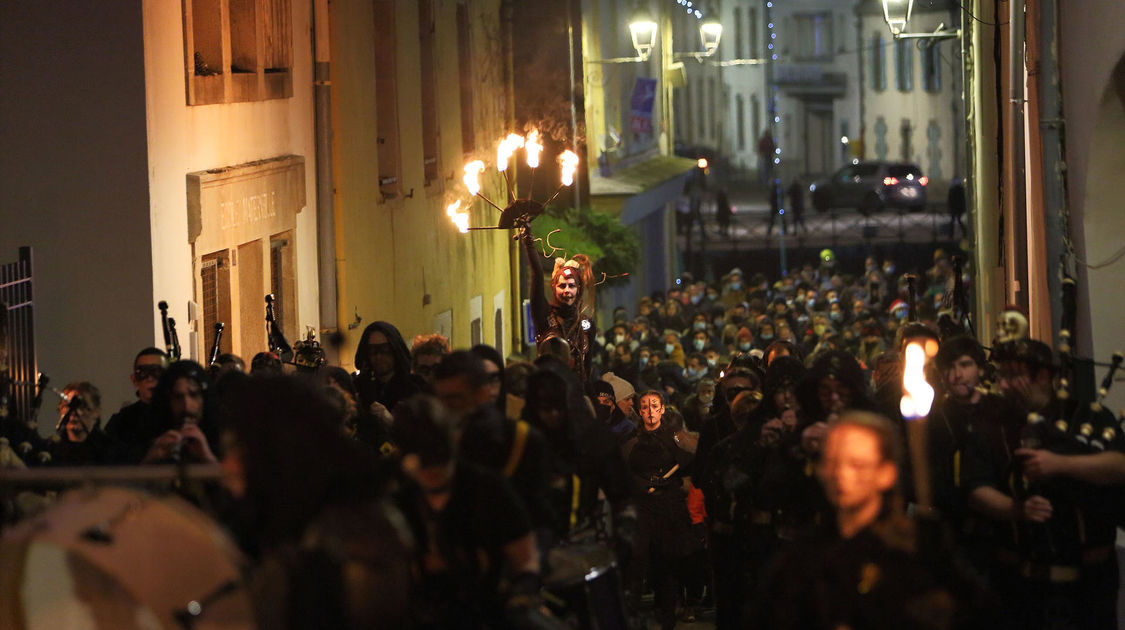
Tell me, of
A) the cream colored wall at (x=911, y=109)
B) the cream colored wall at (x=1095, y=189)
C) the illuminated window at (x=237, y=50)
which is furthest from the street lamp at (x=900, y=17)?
the cream colored wall at (x=911, y=109)

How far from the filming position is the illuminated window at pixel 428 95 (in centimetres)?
2389

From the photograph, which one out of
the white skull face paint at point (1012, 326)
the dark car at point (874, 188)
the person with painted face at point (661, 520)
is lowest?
the person with painted face at point (661, 520)

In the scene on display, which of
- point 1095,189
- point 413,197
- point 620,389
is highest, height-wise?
point 413,197

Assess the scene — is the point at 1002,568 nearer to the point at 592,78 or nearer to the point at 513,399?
the point at 513,399

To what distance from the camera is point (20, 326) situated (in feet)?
40.4

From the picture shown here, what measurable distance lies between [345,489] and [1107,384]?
3.53 m

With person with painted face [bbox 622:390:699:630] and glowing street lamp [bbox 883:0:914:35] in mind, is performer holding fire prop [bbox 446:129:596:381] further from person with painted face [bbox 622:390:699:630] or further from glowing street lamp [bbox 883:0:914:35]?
glowing street lamp [bbox 883:0:914:35]

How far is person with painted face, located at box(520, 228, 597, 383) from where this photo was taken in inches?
527

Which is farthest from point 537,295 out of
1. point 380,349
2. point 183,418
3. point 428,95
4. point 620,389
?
point 428,95

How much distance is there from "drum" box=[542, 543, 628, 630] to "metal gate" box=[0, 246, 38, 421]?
16.9 ft

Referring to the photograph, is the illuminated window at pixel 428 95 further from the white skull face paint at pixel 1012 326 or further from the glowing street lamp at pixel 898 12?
the white skull face paint at pixel 1012 326

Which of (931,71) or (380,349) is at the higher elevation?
Result: (931,71)

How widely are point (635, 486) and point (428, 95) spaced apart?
15931 millimetres

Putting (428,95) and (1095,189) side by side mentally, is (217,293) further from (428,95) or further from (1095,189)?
(428,95)
